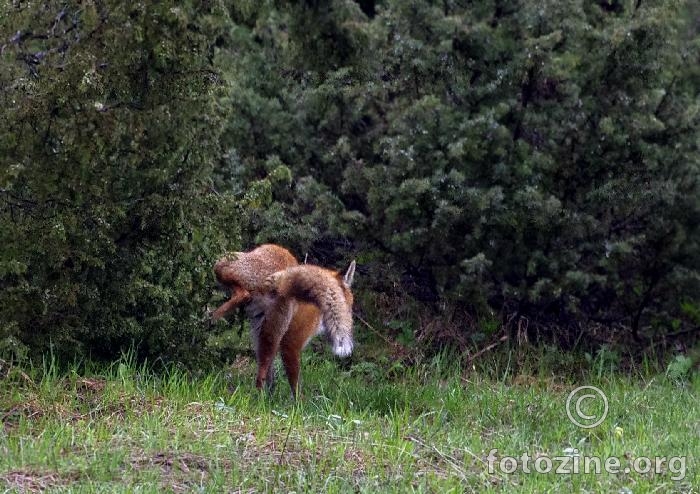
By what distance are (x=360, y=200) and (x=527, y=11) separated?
8.71 feet

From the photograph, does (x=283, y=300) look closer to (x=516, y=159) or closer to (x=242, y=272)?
(x=242, y=272)

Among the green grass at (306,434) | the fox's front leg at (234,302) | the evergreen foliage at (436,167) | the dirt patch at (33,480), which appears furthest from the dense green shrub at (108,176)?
the dirt patch at (33,480)

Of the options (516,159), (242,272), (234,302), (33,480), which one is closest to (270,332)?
(234,302)

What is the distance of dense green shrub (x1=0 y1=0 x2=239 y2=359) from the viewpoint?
7.51 m

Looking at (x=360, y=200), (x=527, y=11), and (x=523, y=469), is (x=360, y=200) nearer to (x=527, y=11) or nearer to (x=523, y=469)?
(x=527, y=11)

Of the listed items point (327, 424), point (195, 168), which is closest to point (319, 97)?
point (195, 168)

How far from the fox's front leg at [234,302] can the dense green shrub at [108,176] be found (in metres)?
0.21

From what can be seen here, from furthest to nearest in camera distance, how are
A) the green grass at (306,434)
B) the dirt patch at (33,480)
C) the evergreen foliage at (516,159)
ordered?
the evergreen foliage at (516,159), the green grass at (306,434), the dirt patch at (33,480)

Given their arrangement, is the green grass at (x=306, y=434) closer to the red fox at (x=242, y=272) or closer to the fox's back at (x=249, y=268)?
the red fox at (x=242, y=272)

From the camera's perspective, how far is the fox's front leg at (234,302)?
8.56 m

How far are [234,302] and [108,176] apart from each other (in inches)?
56.8

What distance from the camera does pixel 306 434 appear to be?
6.74m

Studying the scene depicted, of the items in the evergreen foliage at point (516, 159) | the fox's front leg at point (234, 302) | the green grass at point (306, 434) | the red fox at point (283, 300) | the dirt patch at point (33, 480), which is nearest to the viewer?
the dirt patch at point (33, 480)

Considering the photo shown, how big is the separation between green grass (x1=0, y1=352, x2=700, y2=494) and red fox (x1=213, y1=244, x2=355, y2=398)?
372mm
